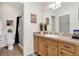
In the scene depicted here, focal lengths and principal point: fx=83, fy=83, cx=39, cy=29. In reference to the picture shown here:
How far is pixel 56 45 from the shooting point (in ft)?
5.98

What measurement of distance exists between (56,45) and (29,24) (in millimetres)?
887

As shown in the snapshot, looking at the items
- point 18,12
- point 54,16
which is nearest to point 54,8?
point 54,16

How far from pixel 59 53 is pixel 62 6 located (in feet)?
3.87

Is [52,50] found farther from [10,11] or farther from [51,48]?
[10,11]

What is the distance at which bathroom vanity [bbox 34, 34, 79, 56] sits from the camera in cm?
149

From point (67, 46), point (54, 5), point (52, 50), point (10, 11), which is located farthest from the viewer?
point (54, 5)

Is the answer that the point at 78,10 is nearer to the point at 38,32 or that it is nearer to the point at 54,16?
the point at 54,16

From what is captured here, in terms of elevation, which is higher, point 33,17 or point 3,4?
point 3,4

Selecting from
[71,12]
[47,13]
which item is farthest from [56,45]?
[47,13]

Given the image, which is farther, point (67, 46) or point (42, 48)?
point (42, 48)

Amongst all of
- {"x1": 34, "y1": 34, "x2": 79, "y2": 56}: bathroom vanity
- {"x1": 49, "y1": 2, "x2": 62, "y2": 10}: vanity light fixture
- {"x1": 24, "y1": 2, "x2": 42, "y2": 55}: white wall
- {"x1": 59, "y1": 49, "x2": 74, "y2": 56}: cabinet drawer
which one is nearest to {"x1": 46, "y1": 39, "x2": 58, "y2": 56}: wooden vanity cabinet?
{"x1": 34, "y1": 34, "x2": 79, "y2": 56}: bathroom vanity

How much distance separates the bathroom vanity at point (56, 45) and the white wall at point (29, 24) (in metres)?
0.18

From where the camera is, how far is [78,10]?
193 cm

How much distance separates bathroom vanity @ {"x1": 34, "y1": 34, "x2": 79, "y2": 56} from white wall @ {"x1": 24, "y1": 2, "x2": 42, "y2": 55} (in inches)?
7.3
